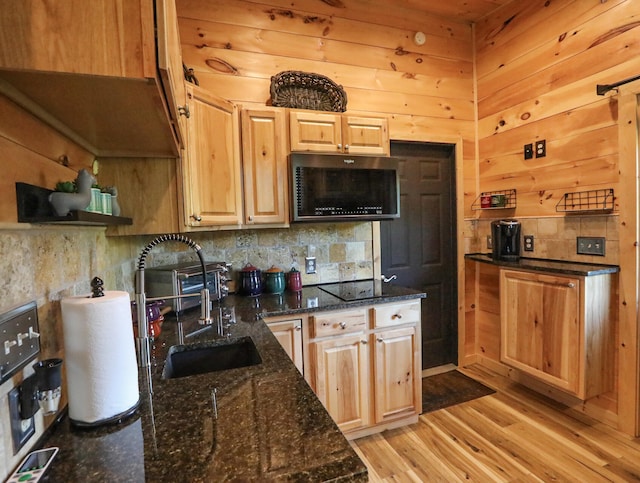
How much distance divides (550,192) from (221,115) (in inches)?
94.8

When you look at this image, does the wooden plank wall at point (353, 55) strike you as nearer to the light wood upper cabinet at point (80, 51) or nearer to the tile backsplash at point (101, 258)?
the tile backsplash at point (101, 258)

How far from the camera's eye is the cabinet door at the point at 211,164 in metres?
1.83

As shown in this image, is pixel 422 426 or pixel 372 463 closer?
pixel 372 463

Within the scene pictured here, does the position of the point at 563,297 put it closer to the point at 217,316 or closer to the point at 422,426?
the point at 422,426

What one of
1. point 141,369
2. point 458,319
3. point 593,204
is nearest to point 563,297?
point 593,204

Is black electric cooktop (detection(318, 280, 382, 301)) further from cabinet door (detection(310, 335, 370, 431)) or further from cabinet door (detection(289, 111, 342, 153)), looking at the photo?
cabinet door (detection(289, 111, 342, 153))

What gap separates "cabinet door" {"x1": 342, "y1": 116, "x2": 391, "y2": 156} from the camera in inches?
93.0

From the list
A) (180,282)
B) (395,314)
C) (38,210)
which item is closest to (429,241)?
(395,314)

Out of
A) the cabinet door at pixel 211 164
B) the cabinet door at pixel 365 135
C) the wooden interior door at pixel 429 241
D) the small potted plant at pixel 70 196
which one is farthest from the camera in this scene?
the wooden interior door at pixel 429 241

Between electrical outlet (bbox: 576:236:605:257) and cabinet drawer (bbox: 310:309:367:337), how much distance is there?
160cm

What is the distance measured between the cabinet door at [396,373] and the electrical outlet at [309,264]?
75 centimetres

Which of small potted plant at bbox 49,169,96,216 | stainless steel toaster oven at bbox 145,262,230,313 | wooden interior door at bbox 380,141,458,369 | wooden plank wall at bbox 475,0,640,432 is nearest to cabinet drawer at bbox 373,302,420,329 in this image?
wooden interior door at bbox 380,141,458,369

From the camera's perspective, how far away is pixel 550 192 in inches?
101

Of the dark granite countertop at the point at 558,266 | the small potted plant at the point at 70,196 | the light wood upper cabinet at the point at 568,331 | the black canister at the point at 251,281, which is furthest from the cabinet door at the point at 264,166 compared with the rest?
the light wood upper cabinet at the point at 568,331
